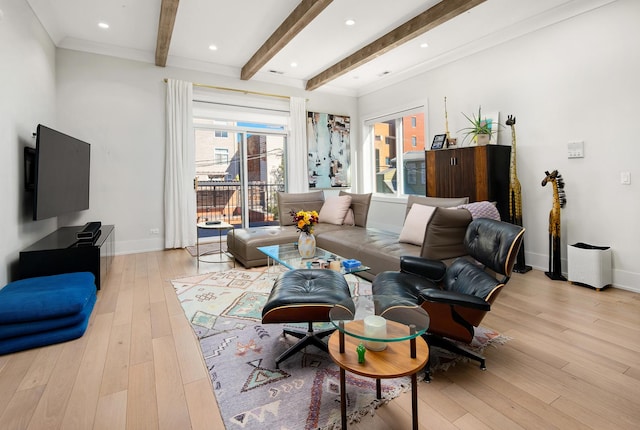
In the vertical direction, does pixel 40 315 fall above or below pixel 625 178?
below

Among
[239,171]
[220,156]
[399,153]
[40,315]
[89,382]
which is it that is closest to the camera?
[89,382]

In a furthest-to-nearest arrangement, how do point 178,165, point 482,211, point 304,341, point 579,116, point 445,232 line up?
point 178,165, point 579,116, point 482,211, point 445,232, point 304,341

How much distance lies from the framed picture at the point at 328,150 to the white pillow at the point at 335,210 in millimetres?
1652

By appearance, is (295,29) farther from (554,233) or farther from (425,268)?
(554,233)

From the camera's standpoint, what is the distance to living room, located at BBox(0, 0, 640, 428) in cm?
306

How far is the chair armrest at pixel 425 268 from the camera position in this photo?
2301 millimetres

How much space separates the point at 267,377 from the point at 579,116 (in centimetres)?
389

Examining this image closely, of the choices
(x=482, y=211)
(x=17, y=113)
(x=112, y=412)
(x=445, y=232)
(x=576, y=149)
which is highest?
(x=17, y=113)

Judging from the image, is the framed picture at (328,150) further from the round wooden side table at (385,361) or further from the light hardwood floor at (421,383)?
the round wooden side table at (385,361)

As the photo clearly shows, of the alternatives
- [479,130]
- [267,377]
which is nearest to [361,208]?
[479,130]

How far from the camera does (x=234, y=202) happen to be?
19.7 ft

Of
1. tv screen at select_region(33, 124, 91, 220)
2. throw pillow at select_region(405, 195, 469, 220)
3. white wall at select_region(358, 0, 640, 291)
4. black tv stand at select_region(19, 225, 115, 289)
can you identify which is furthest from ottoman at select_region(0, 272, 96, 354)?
white wall at select_region(358, 0, 640, 291)

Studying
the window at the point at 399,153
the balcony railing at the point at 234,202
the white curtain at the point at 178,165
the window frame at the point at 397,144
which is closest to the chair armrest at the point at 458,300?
the window frame at the point at 397,144

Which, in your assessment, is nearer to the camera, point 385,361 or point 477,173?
point 385,361
